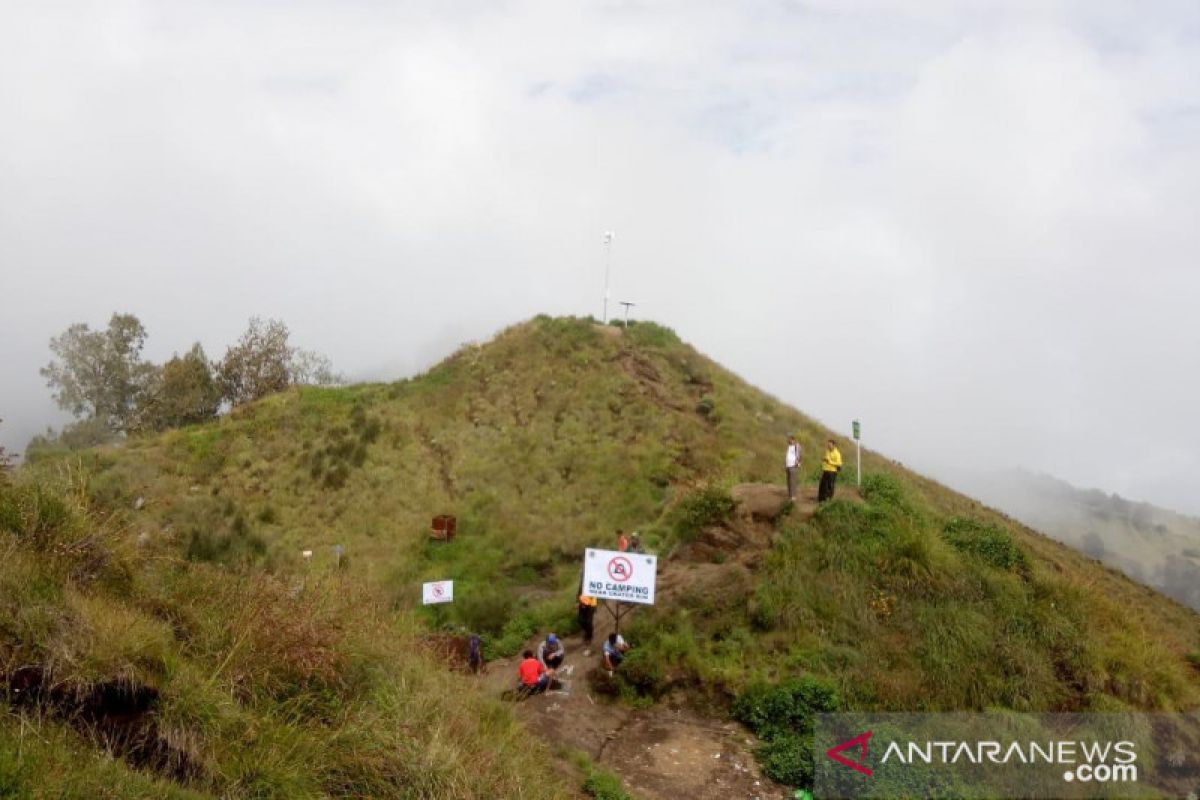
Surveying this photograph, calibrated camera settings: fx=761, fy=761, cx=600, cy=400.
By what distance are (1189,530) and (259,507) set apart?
87416 millimetres

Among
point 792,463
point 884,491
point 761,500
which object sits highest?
point 792,463

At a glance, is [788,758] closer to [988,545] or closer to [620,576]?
[620,576]

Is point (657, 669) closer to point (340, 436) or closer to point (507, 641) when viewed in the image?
point (507, 641)

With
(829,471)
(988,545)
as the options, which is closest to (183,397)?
(829,471)

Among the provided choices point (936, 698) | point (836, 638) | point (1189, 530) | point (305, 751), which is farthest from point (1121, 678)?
point (1189, 530)

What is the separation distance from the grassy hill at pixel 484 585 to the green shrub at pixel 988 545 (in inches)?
2.3

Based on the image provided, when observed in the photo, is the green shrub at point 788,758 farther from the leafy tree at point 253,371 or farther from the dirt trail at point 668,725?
the leafy tree at point 253,371

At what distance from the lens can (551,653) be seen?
46.3 ft

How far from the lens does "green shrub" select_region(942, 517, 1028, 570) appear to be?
588 inches

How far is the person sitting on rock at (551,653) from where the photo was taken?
14047mm

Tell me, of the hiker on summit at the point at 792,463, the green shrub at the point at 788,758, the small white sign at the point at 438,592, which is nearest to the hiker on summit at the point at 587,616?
the small white sign at the point at 438,592

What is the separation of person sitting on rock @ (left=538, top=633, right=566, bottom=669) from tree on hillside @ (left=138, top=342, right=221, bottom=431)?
31.3m

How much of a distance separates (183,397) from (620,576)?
33997mm

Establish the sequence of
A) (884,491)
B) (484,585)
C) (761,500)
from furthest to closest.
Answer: (484,585) < (884,491) < (761,500)
